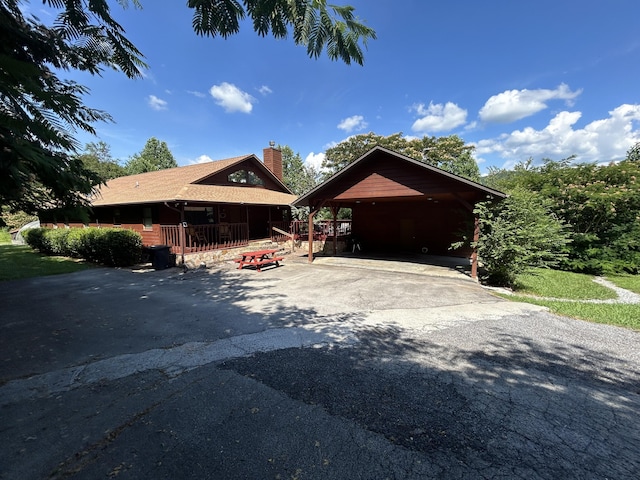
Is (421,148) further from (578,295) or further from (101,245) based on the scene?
(101,245)

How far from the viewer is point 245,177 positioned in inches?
745

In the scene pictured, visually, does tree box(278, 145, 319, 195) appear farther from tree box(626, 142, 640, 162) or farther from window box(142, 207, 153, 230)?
tree box(626, 142, 640, 162)

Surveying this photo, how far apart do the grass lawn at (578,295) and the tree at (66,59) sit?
7.61 metres

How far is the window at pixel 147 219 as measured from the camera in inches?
584

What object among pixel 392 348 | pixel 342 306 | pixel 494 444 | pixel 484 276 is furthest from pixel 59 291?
pixel 484 276

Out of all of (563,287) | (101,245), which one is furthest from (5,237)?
(563,287)

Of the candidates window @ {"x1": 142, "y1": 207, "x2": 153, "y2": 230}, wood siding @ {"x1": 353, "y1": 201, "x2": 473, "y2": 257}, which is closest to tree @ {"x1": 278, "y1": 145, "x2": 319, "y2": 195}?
wood siding @ {"x1": 353, "y1": 201, "x2": 473, "y2": 257}

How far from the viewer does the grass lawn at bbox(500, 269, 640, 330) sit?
20.3ft

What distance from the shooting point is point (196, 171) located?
17.4 m

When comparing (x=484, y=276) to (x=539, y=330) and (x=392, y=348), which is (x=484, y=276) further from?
(x=392, y=348)

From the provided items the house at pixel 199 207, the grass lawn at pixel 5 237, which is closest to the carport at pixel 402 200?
the house at pixel 199 207

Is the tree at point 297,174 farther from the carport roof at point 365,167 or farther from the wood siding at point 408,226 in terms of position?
the carport roof at point 365,167

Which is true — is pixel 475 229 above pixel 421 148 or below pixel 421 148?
below

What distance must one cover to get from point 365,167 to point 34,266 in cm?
1514
